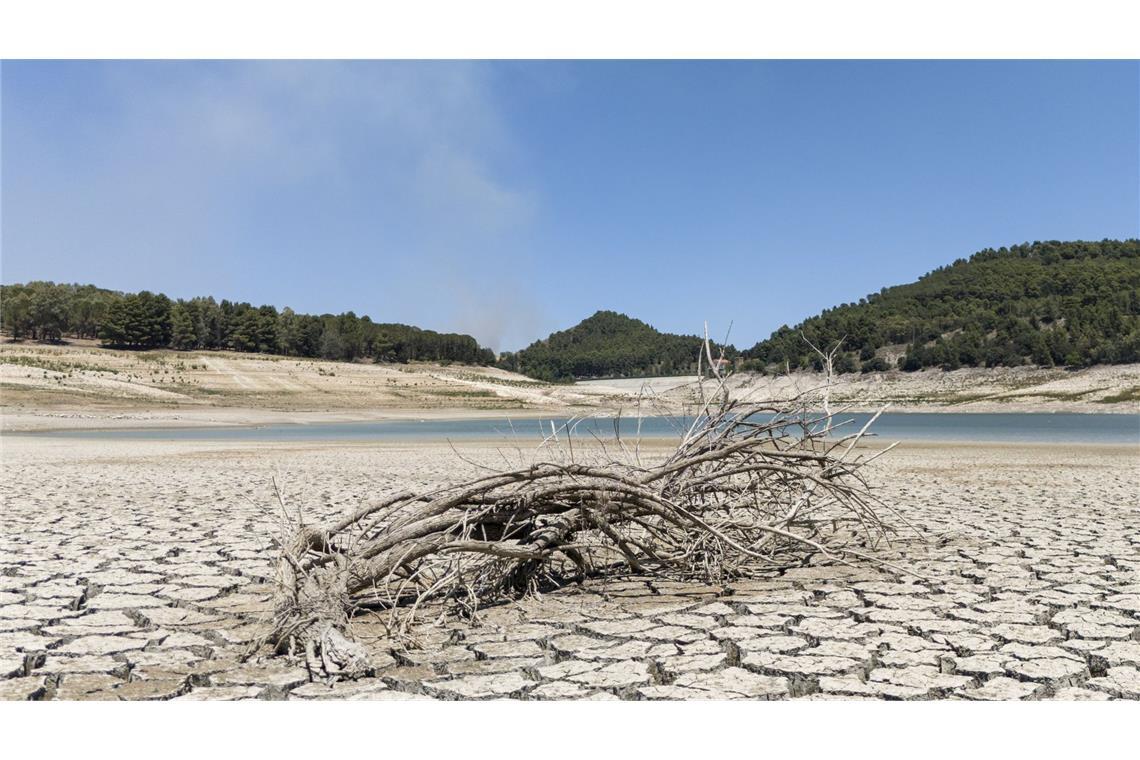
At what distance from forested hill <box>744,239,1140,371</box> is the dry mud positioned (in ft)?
145

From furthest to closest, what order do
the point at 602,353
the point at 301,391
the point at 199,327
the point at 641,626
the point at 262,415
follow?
the point at 602,353
the point at 199,327
the point at 301,391
the point at 262,415
the point at 641,626

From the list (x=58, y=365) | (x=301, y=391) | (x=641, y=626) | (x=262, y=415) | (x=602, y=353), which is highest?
(x=602, y=353)

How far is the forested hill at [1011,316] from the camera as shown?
61906mm

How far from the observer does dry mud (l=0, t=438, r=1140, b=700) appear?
329cm

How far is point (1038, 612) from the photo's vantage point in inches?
171

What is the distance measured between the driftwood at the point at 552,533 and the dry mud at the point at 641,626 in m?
0.18

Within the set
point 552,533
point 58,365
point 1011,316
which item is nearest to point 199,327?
point 58,365

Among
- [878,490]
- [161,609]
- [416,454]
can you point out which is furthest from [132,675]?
[416,454]

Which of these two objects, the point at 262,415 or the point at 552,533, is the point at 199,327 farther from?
the point at 552,533

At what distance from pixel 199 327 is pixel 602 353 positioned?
177ft

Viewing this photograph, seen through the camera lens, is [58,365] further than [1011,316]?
No

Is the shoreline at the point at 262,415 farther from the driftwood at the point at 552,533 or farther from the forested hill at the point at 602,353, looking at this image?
the forested hill at the point at 602,353

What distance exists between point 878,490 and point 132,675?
362 inches

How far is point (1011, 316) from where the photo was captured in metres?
73.2
